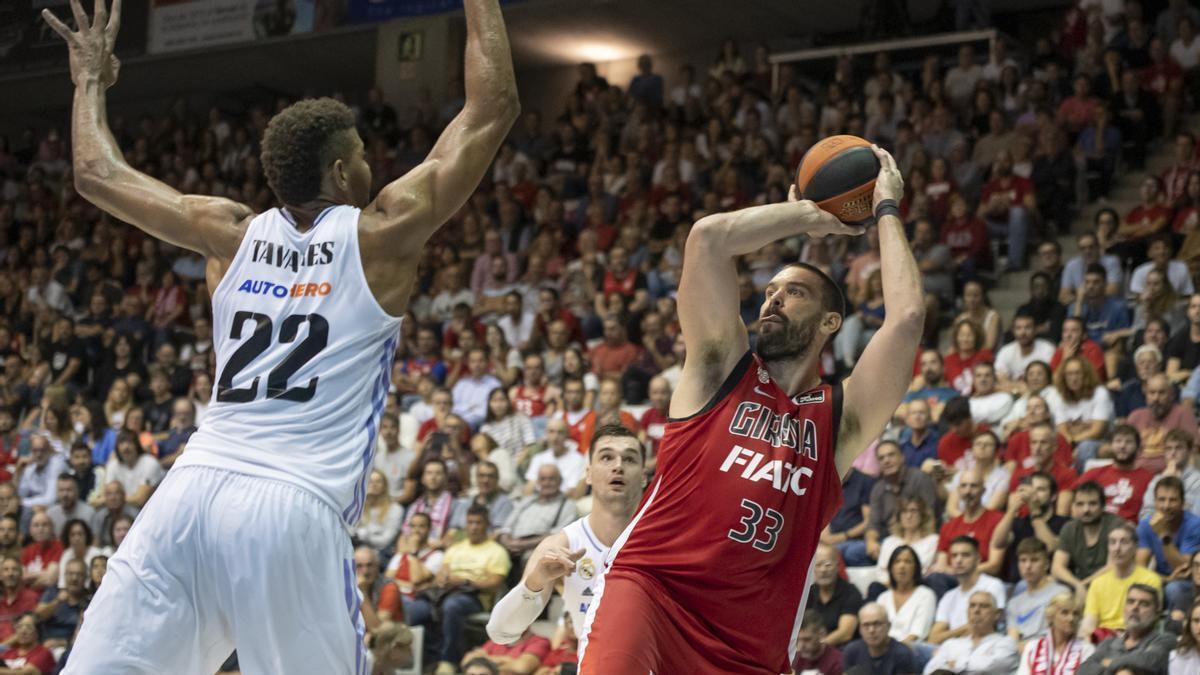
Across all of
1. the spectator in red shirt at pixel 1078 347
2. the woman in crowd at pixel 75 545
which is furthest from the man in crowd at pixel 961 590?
the woman in crowd at pixel 75 545

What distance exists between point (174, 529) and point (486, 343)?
1232 centimetres

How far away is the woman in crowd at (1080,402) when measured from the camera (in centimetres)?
1143

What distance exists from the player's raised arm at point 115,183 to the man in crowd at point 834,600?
21.8 feet

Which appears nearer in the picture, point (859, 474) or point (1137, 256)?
point (859, 474)

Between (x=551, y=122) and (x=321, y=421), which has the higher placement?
(x=551, y=122)

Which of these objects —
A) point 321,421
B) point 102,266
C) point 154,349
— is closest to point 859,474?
point 321,421

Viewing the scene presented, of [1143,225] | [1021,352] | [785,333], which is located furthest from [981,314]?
[785,333]

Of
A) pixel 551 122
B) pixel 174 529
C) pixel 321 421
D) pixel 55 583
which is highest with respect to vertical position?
pixel 551 122

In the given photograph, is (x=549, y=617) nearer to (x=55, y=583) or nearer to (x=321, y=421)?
(x=55, y=583)

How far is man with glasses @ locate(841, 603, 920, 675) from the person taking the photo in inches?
377

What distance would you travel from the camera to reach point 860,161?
4.89 meters

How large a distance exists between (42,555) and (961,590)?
9.01 meters

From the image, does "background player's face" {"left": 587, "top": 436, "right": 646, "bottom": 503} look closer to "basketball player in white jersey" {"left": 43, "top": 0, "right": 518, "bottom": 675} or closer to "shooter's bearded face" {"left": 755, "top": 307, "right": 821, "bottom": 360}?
"shooter's bearded face" {"left": 755, "top": 307, "right": 821, "bottom": 360}

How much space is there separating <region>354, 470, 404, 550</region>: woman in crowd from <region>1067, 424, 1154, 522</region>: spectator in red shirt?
19.6ft
